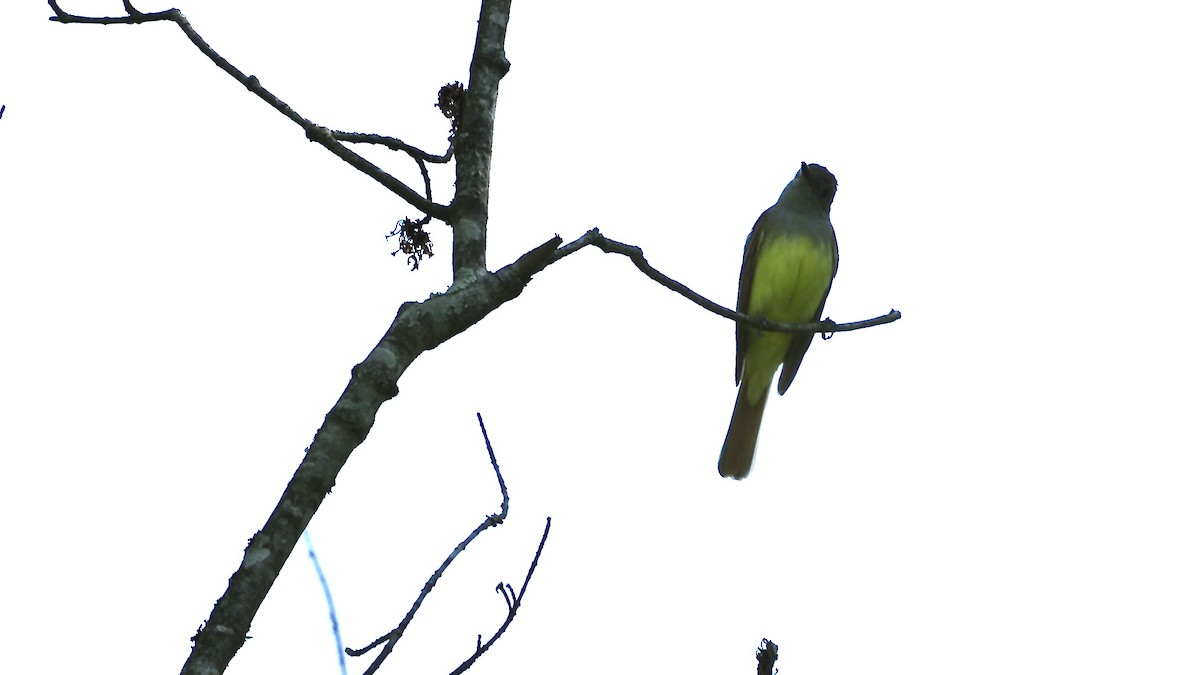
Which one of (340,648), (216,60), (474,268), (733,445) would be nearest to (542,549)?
(474,268)

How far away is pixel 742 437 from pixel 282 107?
16.7 feet

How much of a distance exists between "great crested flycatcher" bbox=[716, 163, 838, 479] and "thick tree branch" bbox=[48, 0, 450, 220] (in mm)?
4024

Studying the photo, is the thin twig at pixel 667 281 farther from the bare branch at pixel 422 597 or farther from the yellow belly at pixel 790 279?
the yellow belly at pixel 790 279

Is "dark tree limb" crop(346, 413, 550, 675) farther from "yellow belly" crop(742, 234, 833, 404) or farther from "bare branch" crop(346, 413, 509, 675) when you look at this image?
"yellow belly" crop(742, 234, 833, 404)

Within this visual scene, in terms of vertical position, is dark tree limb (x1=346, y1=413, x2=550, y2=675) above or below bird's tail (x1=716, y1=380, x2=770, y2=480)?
below

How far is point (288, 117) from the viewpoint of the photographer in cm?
367

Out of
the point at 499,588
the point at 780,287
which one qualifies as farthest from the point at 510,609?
the point at 780,287

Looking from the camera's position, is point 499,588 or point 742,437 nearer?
Result: point 499,588

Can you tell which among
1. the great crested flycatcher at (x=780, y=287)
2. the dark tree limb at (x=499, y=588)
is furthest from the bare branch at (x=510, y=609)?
the great crested flycatcher at (x=780, y=287)

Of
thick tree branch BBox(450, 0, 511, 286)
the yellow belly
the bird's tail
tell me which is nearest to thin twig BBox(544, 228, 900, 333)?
thick tree branch BBox(450, 0, 511, 286)

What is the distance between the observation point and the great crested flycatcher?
25.3 ft

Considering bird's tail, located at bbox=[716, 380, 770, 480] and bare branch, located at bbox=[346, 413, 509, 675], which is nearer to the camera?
bare branch, located at bbox=[346, 413, 509, 675]

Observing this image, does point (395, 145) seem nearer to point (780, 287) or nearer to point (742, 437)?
point (780, 287)

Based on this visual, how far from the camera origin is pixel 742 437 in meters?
8.31
